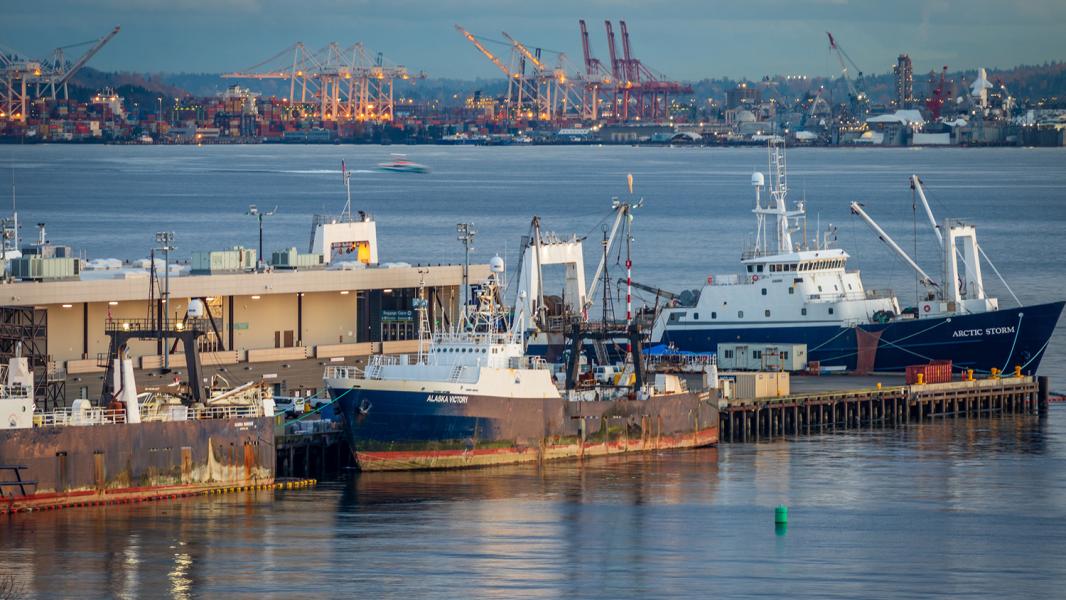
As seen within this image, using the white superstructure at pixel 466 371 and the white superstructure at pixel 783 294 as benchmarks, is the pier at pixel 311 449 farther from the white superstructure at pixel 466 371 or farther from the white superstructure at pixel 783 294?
the white superstructure at pixel 783 294

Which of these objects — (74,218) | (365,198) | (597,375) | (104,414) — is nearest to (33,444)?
(104,414)

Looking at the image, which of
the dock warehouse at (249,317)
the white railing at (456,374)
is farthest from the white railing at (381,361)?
the dock warehouse at (249,317)

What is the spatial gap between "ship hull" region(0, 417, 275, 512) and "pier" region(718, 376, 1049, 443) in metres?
15.7

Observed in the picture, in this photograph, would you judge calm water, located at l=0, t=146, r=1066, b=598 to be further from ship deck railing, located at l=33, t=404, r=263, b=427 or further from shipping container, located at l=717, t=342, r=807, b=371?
shipping container, located at l=717, t=342, r=807, b=371

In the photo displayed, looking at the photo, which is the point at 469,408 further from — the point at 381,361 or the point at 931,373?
the point at 931,373

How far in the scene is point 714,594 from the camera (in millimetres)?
37406

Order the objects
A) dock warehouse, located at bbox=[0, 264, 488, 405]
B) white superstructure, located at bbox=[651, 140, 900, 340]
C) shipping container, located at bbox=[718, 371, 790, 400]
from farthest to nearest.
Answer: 1. white superstructure, located at bbox=[651, 140, 900, 340]
2. shipping container, located at bbox=[718, 371, 790, 400]
3. dock warehouse, located at bbox=[0, 264, 488, 405]

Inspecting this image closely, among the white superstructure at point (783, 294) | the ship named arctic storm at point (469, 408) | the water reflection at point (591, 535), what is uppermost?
the white superstructure at point (783, 294)

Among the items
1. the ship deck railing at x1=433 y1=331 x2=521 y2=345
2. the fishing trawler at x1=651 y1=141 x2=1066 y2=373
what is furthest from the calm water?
the fishing trawler at x1=651 y1=141 x2=1066 y2=373

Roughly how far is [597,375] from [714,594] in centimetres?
1802

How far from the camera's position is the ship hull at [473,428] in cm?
4853

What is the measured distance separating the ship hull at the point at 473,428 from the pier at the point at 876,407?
5.59 m

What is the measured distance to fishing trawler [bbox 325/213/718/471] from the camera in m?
48.6

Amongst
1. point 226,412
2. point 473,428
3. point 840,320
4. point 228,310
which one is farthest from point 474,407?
point 840,320
